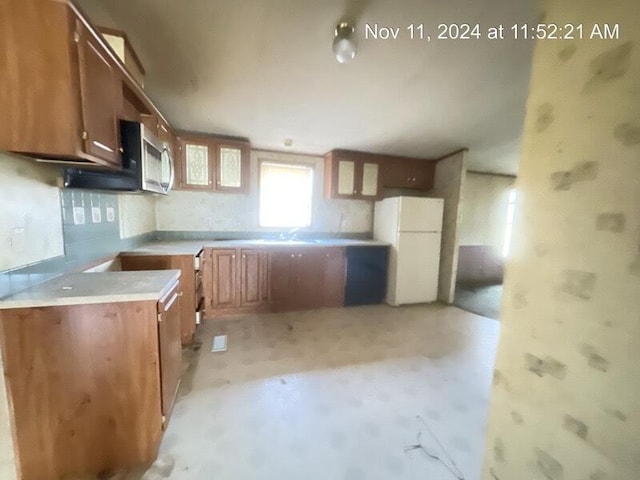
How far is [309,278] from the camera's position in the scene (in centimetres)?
354

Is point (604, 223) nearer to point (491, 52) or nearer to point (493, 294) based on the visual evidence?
point (491, 52)

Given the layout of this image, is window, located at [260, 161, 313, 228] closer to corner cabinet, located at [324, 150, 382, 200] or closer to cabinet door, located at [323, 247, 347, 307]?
corner cabinet, located at [324, 150, 382, 200]

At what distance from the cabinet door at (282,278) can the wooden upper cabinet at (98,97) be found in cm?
211

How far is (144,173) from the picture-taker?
64.7 inches

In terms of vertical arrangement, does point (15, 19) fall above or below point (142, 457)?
above

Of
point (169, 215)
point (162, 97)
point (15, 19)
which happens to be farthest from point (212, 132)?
point (15, 19)

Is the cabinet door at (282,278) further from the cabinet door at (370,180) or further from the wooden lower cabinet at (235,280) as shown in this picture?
the cabinet door at (370,180)

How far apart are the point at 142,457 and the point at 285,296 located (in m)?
2.20

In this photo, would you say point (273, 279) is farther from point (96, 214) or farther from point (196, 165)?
point (96, 214)

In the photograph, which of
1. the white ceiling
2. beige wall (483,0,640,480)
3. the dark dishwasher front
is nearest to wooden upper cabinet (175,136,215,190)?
the white ceiling

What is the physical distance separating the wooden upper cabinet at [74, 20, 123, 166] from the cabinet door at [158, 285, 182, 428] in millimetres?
850

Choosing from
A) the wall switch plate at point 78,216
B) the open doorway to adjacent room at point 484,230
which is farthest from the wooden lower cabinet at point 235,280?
the open doorway to adjacent room at point 484,230

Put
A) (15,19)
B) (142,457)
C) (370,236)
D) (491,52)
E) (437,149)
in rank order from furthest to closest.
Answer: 1. (370,236)
2. (437,149)
3. (491,52)
4. (142,457)
5. (15,19)

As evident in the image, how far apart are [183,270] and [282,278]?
4.29 feet
